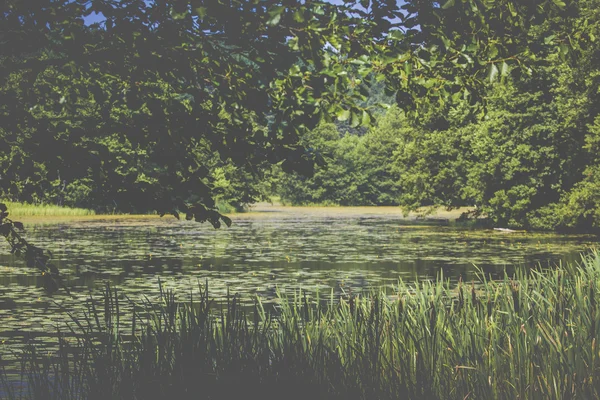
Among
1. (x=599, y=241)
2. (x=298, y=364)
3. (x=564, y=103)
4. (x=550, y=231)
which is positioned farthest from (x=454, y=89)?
(x=550, y=231)

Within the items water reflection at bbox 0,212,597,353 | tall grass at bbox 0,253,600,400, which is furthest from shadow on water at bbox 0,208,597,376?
tall grass at bbox 0,253,600,400

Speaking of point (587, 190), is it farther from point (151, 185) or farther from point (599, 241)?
point (151, 185)

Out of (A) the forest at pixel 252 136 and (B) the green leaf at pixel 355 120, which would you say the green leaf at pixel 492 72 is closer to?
(A) the forest at pixel 252 136

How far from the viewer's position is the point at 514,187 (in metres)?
37.6

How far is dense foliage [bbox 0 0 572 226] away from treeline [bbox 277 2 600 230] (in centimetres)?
1995

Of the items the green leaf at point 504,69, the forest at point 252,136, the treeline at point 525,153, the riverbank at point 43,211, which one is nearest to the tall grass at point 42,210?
the riverbank at point 43,211

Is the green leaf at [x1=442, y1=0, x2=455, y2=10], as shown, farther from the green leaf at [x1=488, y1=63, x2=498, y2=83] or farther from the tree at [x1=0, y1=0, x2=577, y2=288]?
the green leaf at [x1=488, y1=63, x2=498, y2=83]

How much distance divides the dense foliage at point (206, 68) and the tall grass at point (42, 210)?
1764 inches

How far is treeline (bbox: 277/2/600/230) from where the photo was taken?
33.3 meters

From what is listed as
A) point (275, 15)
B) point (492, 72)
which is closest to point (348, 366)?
point (492, 72)

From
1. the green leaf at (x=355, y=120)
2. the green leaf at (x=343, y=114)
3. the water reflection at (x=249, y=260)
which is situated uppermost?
the green leaf at (x=343, y=114)

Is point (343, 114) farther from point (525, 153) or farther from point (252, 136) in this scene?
point (525, 153)

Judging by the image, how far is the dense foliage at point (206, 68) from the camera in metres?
6.11

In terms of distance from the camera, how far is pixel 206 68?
261 inches
